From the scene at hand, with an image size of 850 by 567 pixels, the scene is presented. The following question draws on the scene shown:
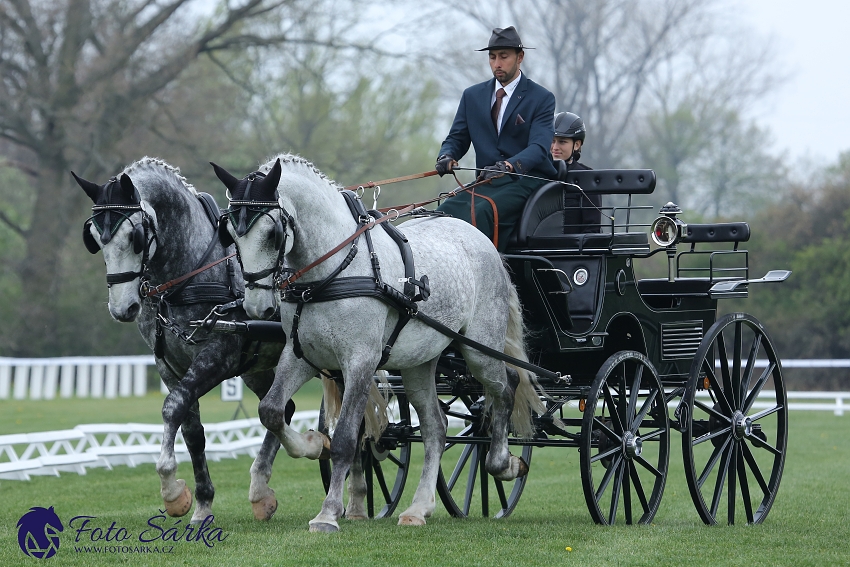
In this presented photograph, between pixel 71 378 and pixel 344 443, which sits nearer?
pixel 344 443

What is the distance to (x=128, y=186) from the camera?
6566mm

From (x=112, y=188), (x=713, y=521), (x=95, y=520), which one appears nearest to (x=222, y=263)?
(x=112, y=188)

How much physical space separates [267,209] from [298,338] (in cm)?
82

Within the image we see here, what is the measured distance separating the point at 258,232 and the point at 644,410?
3094 millimetres

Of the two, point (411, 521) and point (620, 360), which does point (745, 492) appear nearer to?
point (620, 360)

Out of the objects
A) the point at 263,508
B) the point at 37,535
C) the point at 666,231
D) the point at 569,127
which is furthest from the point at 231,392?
the point at 37,535

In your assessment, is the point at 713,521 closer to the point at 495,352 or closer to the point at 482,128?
the point at 495,352

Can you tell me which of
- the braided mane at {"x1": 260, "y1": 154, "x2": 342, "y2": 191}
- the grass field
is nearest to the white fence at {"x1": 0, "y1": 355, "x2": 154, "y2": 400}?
the grass field

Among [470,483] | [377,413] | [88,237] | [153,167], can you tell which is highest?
[153,167]

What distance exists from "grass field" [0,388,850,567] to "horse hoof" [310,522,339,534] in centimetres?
9

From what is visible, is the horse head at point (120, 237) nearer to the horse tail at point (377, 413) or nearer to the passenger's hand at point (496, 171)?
the horse tail at point (377, 413)

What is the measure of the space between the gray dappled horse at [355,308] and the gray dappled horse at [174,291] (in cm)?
68

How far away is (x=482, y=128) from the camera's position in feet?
25.9

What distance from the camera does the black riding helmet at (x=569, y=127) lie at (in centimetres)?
888
